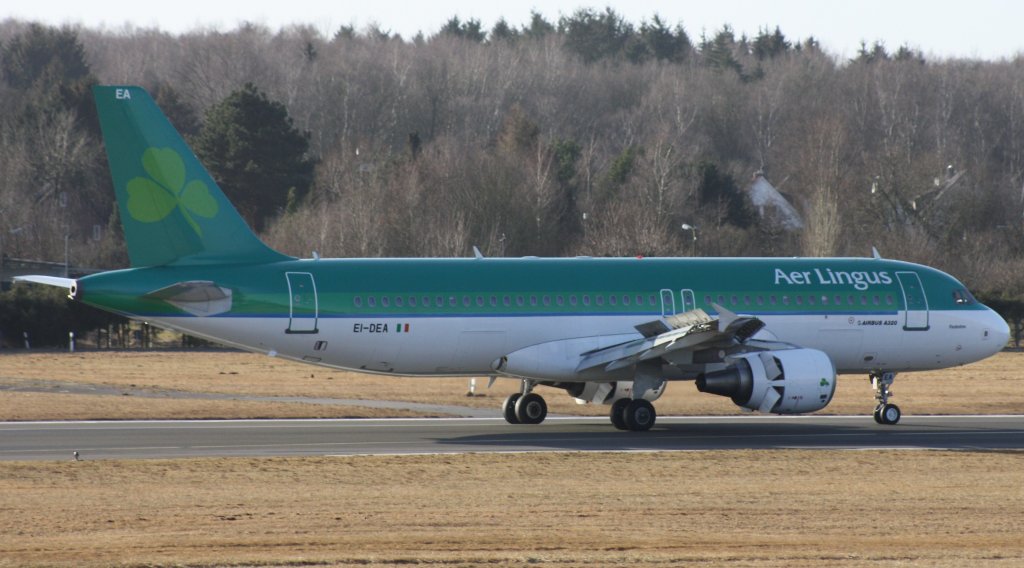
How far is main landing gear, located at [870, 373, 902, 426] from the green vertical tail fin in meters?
16.1

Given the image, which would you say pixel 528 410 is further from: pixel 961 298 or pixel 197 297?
pixel 961 298

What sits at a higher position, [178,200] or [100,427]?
[178,200]

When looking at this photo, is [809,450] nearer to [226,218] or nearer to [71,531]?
[226,218]

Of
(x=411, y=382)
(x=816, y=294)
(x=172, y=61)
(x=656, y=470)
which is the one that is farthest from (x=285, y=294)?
(x=172, y=61)

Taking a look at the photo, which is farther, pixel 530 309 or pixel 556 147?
pixel 556 147

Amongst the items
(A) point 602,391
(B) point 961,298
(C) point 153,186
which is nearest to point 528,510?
(C) point 153,186

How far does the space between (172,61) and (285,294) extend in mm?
152248

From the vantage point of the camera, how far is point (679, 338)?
32.6 metres

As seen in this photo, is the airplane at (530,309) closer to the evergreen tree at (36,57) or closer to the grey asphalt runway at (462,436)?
the grey asphalt runway at (462,436)

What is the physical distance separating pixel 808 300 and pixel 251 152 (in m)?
70.5

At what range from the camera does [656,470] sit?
26.9 metres

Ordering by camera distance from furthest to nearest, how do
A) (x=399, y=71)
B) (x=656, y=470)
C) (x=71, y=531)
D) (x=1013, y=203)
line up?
1. (x=399, y=71)
2. (x=1013, y=203)
3. (x=656, y=470)
4. (x=71, y=531)

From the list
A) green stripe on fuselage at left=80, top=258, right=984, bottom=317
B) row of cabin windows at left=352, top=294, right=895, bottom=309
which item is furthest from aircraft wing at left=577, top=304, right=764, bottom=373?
green stripe on fuselage at left=80, top=258, right=984, bottom=317

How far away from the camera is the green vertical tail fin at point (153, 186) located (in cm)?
3144
